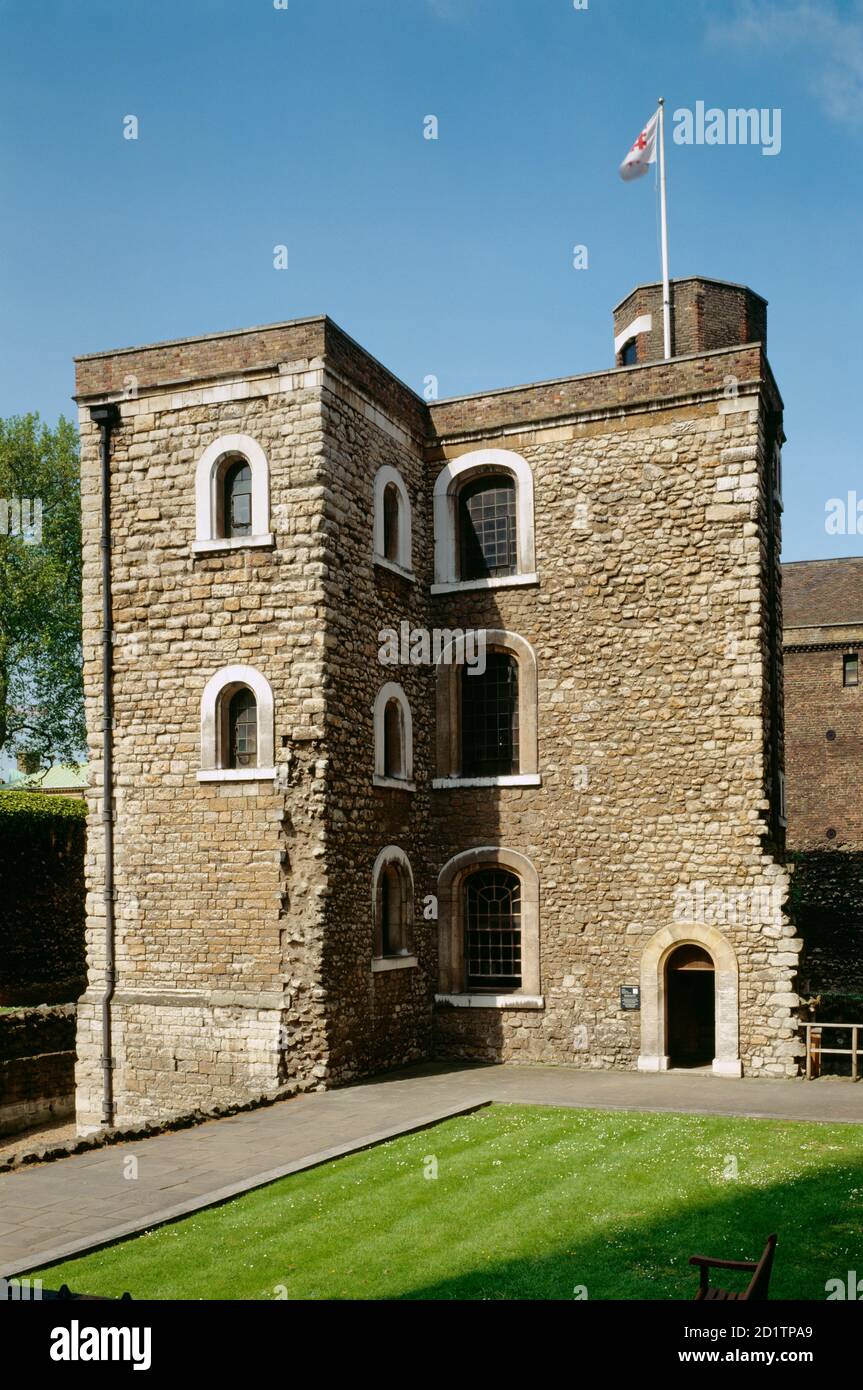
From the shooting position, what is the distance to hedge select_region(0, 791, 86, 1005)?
2436 centimetres

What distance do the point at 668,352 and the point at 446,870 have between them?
10008mm

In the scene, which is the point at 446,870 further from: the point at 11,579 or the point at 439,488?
the point at 11,579

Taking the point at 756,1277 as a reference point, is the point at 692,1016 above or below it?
below

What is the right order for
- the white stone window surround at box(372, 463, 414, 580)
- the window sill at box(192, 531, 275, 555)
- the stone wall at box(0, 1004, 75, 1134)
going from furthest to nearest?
the stone wall at box(0, 1004, 75, 1134), the white stone window surround at box(372, 463, 414, 580), the window sill at box(192, 531, 275, 555)

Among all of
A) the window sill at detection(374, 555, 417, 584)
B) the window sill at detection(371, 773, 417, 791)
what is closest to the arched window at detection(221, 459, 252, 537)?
the window sill at detection(374, 555, 417, 584)

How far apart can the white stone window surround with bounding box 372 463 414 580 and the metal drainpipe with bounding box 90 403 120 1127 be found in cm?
377

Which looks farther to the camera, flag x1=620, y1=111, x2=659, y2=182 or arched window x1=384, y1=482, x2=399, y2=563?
flag x1=620, y1=111, x2=659, y2=182

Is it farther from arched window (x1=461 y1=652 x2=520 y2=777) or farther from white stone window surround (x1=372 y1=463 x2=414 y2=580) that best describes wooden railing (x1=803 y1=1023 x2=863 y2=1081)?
white stone window surround (x1=372 y1=463 x2=414 y2=580)

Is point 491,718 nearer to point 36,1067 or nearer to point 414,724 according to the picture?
point 414,724

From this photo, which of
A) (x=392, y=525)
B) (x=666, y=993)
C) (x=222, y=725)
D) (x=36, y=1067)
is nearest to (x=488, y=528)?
(x=392, y=525)

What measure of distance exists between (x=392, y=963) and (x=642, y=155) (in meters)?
13.7

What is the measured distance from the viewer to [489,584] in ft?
60.8
